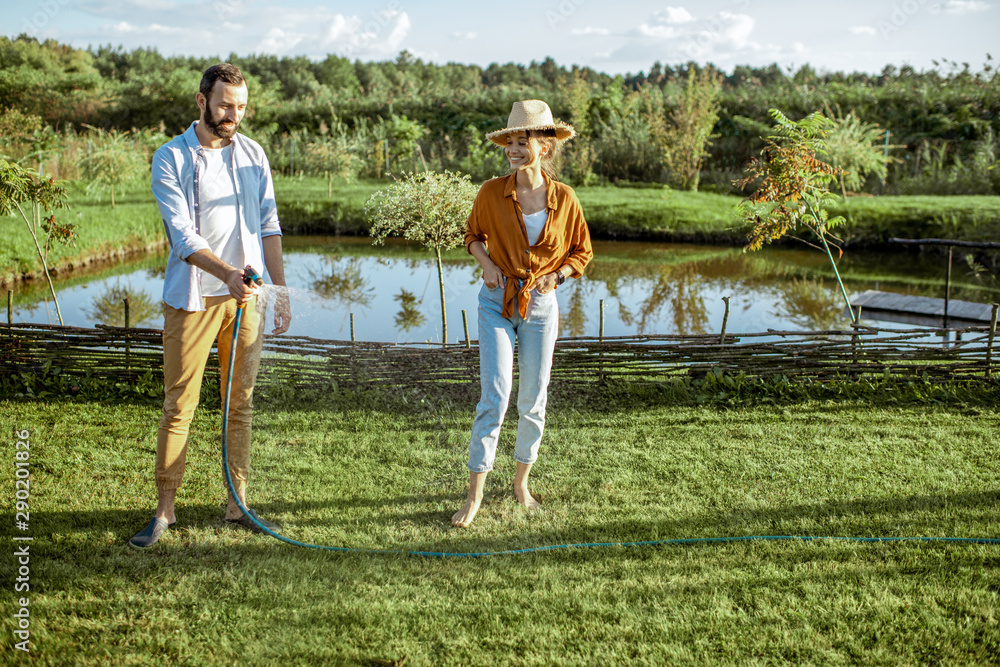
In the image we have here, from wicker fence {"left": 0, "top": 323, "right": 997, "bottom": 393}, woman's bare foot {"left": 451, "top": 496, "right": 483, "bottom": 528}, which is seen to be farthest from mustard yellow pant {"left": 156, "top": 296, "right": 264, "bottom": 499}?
wicker fence {"left": 0, "top": 323, "right": 997, "bottom": 393}

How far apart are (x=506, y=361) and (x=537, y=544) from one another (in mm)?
765

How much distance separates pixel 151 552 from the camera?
2.97 metres

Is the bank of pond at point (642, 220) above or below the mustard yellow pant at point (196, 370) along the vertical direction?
above

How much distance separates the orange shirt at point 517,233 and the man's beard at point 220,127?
0.99m

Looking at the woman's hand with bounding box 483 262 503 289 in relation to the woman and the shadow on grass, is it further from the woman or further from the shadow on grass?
the shadow on grass

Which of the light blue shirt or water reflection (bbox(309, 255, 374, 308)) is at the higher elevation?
the light blue shirt

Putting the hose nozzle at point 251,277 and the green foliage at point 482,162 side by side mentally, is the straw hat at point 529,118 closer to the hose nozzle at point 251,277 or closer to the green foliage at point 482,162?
the hose nozzle at point 251,277

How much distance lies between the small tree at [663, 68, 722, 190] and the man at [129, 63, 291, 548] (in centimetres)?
1477

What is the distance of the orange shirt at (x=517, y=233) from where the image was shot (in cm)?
310

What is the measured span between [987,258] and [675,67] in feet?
76.5

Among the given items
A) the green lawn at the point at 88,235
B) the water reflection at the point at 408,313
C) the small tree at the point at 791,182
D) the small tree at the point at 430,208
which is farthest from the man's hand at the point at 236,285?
the green lawn at the point at 88,235

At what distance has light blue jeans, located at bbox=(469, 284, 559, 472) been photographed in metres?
3.13

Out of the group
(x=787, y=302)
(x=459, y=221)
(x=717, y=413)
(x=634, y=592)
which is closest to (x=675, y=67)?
(x=787, y=302)

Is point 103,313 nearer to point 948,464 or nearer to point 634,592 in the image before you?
point 634,592
